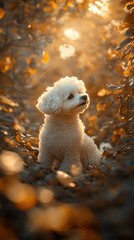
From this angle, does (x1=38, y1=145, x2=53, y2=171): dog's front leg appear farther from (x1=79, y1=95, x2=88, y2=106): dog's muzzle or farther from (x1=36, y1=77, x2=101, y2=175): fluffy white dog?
(x1=79, y1=95, x2=88, y2=106): dog's muzzle

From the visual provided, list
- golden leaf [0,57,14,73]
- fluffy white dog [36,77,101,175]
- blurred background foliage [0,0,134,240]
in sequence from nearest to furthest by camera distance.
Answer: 1. blurred background foliage [0,0,134,240]
2. golden leaf [0,57,14,73]
3. fluffy white dog [36,77,101,175]

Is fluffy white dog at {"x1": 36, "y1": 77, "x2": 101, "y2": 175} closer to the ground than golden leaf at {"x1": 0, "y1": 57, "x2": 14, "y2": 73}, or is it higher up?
closer to the ground

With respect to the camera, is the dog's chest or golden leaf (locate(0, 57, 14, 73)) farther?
the dog's chest

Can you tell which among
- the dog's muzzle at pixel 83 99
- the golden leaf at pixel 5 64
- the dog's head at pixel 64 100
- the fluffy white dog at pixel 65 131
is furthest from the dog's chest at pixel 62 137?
the golden leaf at pixel 5 64

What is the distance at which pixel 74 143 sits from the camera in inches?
179

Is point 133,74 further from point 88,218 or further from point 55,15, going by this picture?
point 55,15

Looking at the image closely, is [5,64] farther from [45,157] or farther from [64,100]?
[45,157]

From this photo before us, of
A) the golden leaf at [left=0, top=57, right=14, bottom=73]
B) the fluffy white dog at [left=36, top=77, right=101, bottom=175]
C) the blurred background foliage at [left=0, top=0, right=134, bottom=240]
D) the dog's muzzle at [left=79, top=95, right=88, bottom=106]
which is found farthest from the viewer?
the dog's muzzle at [left=79, top=95, right=88, bottom=106]

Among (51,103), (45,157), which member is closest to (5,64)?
(51,103)

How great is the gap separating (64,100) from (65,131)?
38 cm

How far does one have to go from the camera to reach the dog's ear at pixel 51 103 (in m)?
4.54

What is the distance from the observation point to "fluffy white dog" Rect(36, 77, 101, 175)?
4504mm

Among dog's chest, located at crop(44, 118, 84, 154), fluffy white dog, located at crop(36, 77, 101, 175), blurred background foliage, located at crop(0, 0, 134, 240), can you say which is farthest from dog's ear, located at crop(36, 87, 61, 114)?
blurred background foliage, located at crop(0, 0, 134, 240)

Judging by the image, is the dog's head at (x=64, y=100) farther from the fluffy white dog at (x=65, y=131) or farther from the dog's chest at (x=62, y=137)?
the dog's chest at (x=62, y=137)
